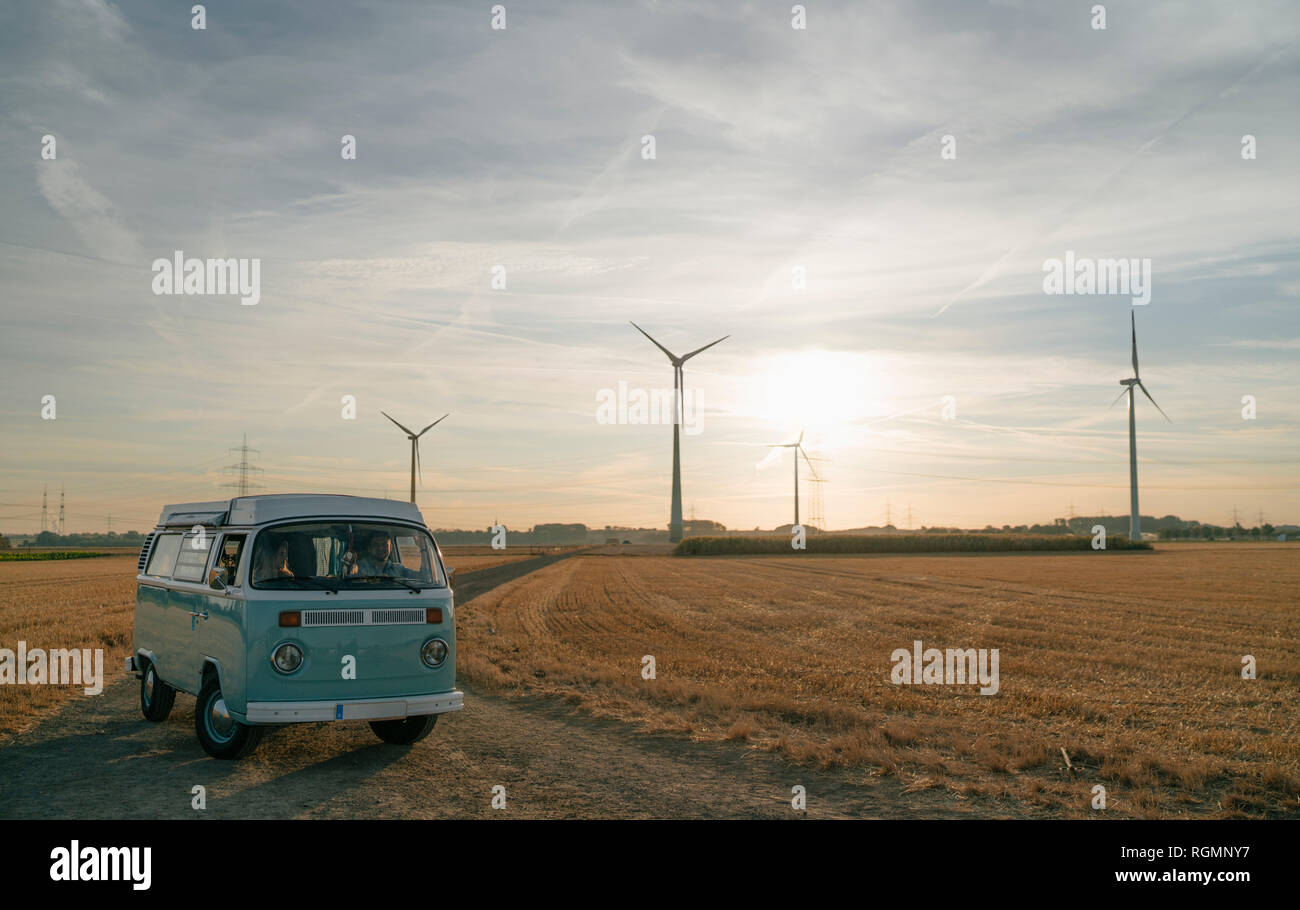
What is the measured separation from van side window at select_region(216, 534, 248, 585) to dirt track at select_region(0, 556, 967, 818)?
A: 229cm

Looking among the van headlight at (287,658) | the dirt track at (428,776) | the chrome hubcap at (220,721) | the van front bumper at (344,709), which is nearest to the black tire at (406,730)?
the dirt track at (428,776)

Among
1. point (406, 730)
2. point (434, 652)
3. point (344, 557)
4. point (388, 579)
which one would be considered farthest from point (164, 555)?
point (434, 652)

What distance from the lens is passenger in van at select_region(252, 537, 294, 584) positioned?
11.5m

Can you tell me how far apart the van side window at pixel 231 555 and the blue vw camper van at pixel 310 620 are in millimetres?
27

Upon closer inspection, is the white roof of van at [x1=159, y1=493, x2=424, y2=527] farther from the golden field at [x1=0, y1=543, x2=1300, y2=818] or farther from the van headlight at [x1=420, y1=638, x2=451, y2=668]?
the golden field at [x1=0, y1=543, x2=1300, y2=818]

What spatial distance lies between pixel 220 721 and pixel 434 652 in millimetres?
2813

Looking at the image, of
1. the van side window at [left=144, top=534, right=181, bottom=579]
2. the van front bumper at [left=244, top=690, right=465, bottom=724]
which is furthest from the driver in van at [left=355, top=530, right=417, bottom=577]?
the van side window at [left=144, top=534, right=181, bottom=579]

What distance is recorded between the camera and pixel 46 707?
1545 centimetres

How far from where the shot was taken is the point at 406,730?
1277 cm

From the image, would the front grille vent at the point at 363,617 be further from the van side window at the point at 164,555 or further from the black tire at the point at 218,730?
the van side window at the point at 164,555

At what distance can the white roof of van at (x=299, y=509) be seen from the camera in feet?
39.5
